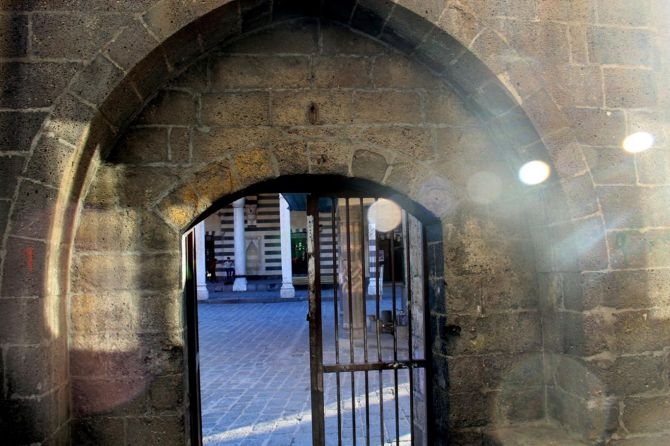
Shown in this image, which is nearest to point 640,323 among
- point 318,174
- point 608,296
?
point 608,296

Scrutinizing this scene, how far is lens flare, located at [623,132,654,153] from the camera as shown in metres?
A: 2.91

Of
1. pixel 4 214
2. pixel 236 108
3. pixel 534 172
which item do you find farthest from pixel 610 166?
pixel 4 214

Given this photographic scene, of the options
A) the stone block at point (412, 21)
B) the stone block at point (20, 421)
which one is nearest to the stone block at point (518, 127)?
the stone block at point (412, 21)

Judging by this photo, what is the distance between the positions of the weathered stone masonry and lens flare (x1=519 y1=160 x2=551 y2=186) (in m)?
0.06

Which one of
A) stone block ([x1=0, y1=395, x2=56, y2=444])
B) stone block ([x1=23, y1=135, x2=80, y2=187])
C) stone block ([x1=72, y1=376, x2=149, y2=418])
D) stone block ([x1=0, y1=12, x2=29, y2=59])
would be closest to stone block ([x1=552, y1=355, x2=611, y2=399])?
stone block ([x1=72, y1=376, x2=149, y2=418])

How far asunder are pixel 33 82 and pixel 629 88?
10.2ft

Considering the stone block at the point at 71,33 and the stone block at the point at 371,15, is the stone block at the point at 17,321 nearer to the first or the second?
the stone block at the point at 71,33

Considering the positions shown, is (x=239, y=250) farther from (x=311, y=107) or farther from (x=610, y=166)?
(x=610, y=166)

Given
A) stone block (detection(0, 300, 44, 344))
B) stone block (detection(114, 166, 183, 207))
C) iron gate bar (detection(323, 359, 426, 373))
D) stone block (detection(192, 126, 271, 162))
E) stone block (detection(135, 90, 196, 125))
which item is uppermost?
stone block (detection(135, 90, 196, 125))

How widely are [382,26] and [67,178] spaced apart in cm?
180

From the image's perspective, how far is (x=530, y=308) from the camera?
3.12m

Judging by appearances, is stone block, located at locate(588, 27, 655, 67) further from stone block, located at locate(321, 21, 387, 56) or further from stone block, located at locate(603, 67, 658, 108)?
stone block, located at locate(321, 21, 387, 56)

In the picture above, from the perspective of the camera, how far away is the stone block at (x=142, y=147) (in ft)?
9.44

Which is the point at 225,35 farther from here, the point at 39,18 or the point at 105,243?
the point at 105,243
